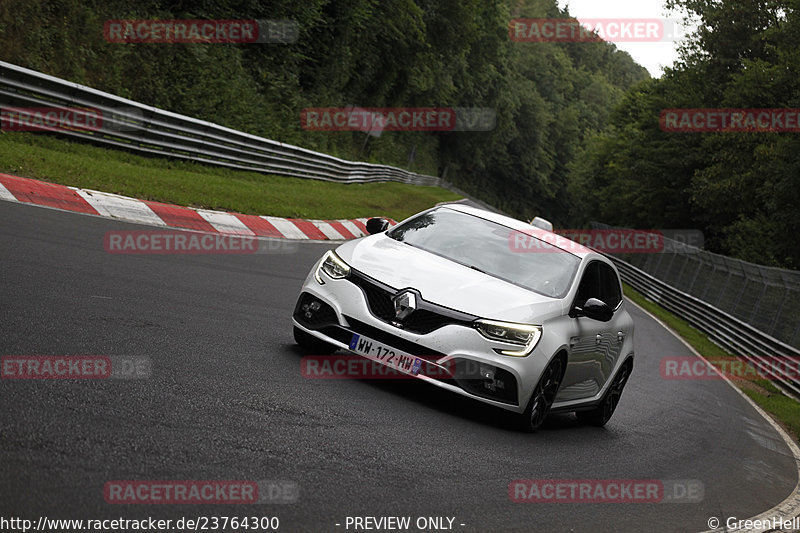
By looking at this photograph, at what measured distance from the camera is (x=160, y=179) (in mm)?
18344

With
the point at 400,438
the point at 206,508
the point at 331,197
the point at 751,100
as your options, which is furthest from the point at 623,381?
the point at 751,100

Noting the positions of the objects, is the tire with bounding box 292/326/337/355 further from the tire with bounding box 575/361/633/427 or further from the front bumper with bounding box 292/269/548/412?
the tire with bounding box 575/361/633/427

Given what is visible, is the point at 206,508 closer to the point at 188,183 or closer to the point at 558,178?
the point at 188,183

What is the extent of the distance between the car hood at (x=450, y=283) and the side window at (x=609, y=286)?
1507mm

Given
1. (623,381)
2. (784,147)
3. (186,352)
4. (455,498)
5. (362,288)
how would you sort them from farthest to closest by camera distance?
(784,147)
(623,381)
(362,288)
(186,352)
(455,498)

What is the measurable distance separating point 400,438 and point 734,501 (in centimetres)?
316

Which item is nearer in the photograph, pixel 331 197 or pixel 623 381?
pixel 623 381

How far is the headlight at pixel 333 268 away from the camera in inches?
316

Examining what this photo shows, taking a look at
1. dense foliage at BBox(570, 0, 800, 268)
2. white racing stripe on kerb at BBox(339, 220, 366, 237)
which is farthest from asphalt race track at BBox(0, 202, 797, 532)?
dense foliage at BBox(570, 0, 800, 268)

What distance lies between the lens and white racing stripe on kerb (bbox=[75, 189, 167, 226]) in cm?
1417

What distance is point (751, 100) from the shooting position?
4409 centimetres
